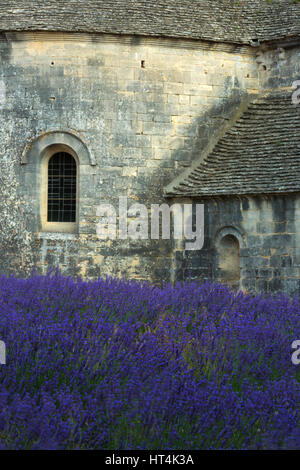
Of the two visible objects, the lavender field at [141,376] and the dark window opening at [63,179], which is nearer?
the lavender field at [141,376]

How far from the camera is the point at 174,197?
43.0 feet

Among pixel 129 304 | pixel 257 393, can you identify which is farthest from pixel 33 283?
pixel 257 393

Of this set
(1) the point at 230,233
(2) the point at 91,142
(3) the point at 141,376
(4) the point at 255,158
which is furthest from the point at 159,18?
(3) the point at 141,376

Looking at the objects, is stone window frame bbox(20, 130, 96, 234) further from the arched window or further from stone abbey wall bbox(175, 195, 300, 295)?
the arched window

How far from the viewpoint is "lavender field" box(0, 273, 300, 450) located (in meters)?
4.17

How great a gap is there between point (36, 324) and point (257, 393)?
81.0 inches

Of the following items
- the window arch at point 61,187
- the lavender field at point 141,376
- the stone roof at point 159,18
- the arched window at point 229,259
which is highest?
the stone roof at point 159,18


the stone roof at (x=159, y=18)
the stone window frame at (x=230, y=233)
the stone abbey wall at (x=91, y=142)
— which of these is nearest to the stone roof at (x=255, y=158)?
the stone abbey wall at (x=91, y=142)

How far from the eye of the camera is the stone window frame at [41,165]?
1296cm

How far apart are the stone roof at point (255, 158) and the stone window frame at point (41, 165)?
5.27ft

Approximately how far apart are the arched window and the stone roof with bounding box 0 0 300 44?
12.5 feet

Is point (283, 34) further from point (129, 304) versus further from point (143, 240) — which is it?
point (129, 304)

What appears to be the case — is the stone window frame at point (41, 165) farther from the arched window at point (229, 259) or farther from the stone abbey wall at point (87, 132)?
the arched window at point (229, 259)

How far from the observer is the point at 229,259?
1295 cm
